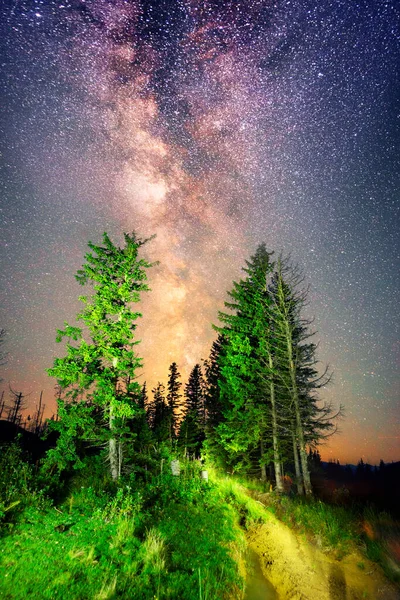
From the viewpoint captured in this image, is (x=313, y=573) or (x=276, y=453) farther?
(x=276, y=453)

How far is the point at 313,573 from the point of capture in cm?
665

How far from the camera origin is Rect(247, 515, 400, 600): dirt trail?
5.85m

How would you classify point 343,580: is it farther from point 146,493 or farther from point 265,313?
point 265,313

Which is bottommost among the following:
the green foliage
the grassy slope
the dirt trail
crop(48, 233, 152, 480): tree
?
the dirt trail

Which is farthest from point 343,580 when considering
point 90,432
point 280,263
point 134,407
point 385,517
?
point 280,263

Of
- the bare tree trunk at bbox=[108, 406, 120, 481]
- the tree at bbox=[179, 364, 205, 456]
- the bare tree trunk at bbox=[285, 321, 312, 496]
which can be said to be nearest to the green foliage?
the bare tree trunk at bbox=[108, 406, 120, 481]

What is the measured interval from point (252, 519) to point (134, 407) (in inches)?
249

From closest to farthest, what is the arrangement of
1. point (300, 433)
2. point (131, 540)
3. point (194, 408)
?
1. point (131, 540)
2. point (300, 433)
3. point (194, 408)

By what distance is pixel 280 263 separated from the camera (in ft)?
53.8

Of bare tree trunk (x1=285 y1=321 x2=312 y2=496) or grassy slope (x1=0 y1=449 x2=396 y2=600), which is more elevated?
bare tree trunk (x1=285 y1=321 x2=312 y2=496)

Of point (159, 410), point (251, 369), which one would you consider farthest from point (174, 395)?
point (251, 369)

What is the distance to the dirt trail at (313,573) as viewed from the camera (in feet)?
19.2

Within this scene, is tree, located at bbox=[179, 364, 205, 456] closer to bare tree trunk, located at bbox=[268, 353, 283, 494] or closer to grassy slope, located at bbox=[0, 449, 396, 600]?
bare tree trunk, located at bbox=[268, 353, 283, 494]

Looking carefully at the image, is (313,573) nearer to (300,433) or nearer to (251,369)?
(300,433)
